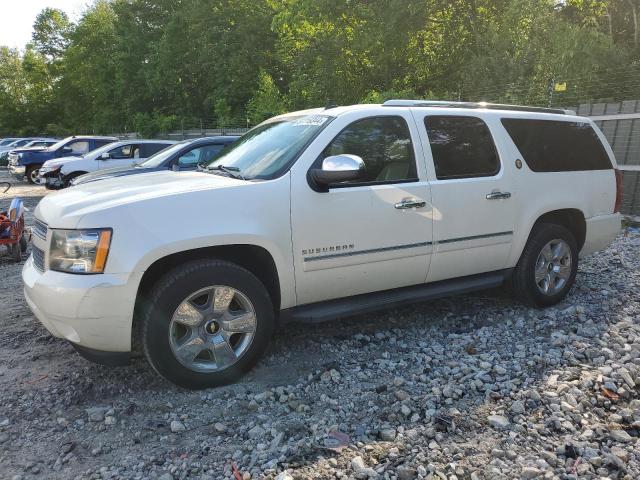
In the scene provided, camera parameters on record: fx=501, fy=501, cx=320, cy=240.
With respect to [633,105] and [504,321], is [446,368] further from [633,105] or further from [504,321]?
[633,105]

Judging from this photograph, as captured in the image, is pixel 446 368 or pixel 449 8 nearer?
pixel 446 368

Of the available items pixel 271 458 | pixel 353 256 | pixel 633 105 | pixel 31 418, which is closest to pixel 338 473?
pixel 271 458

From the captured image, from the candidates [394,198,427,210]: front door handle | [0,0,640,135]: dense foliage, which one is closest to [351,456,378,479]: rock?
[394,198,427,210]: front door handle

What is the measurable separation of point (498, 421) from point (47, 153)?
19.2 metres

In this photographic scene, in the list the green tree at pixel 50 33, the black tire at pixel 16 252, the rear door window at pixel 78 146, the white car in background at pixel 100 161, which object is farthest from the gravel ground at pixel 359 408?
the green tree at pixel 50 33

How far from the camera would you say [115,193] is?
128 inches

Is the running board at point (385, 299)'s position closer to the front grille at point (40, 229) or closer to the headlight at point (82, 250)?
the headlight at point (82, 250)

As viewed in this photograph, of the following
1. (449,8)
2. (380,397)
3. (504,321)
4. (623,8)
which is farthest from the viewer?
(449,8)

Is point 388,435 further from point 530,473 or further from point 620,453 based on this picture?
point 620,453

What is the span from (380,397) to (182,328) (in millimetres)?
1364

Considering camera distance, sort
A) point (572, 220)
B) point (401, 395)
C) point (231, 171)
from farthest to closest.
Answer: point (572, 220) → point (231, 171) → point (401, 395)

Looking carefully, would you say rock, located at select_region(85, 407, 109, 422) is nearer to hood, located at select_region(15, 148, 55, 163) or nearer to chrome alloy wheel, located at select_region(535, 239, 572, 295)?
chrome alloy wheel, located at select_region(535, 239, 572, 295)

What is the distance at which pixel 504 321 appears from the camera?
4.52 meters

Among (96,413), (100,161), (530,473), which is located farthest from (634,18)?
(96,413)
